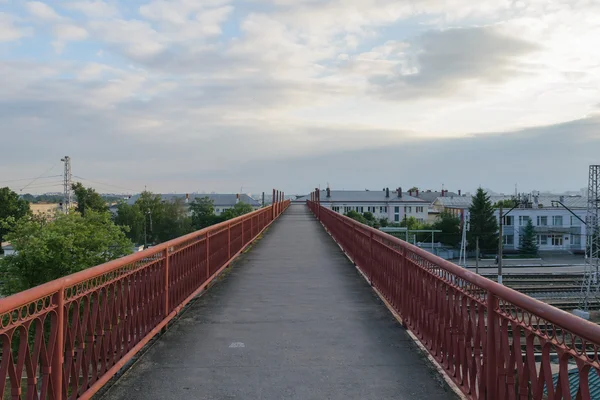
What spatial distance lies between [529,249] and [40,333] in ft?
223

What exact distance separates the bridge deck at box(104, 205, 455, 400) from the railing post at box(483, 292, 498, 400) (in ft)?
2.43

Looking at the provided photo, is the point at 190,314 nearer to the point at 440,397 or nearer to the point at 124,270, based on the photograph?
the point at 124,270

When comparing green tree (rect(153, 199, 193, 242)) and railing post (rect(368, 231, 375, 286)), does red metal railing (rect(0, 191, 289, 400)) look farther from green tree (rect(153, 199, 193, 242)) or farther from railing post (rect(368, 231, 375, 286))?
green tree (rect(153, 199, 193, 242))

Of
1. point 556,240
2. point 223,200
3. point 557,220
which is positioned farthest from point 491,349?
point 223,200

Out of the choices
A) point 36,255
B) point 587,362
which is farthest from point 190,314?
point 36,255

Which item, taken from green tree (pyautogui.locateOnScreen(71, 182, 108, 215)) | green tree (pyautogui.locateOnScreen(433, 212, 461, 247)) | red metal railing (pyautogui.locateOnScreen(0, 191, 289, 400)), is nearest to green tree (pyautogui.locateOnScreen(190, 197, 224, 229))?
green tree (pyautogui.locateOnScreen(71, 182, 108, 215))

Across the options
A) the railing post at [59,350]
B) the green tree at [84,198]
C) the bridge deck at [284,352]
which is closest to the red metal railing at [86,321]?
the railing post at [59,350]

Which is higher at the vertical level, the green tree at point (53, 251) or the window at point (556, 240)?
the green tree at point (53, 251)

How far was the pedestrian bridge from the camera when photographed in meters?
2.79

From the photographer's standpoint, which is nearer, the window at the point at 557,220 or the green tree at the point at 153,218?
the window at the point at 557,220

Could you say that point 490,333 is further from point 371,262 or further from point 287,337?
point 371,262

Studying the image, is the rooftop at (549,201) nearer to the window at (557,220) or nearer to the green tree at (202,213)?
the window at (557,220)

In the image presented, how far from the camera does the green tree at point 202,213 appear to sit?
109 meters

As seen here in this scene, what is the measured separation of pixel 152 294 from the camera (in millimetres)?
5340
